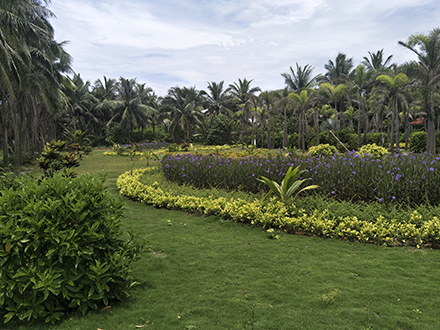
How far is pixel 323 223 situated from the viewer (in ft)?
16.3

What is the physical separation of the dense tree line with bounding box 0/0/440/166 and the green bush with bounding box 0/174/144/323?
39.8ft

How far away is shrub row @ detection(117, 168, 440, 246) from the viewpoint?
15.0ft

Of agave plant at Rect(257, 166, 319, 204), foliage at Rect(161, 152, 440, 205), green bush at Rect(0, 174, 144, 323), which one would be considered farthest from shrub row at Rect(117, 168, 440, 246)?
green bush at Rect(0, 174, 144, 323)

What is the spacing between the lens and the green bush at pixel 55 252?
2.50 metres

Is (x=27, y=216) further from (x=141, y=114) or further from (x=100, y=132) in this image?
(x=100, y=132)

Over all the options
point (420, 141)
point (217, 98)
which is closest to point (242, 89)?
point (217, 98)

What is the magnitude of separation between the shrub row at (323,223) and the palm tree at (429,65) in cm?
1885

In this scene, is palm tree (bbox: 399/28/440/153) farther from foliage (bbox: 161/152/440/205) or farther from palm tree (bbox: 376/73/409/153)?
foliage (bbox: 161/152/440/205)

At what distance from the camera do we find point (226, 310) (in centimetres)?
281

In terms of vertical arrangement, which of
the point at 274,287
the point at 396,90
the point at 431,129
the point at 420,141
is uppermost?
the point at 396,90

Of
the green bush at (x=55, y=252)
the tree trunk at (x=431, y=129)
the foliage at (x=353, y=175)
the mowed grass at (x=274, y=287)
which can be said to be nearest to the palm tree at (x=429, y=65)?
the tree trunk at (x=431, y=129)

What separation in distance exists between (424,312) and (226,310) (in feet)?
6.09

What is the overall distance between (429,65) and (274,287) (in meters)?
23.4

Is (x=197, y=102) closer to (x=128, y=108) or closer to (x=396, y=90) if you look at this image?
(x=128, y=108)
